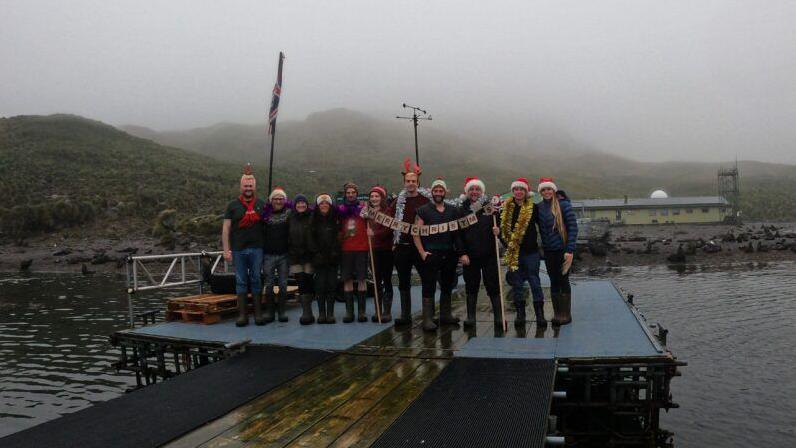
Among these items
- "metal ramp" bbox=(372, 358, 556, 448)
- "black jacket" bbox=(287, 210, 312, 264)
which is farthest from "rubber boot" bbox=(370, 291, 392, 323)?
"metal ramp" bbox=(372, 358, 556, 448)

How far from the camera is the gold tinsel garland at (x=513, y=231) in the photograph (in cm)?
916

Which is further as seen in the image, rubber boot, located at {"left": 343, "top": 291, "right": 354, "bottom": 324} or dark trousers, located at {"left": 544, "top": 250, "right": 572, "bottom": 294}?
rubber boot, located at {"left": 343, "top": 291, "right": 354, "bottom": 324}

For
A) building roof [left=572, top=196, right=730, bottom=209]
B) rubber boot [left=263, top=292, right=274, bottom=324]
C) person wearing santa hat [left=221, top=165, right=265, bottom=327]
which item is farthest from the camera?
building roof [left=572, top=196, right=730, bottom=209]

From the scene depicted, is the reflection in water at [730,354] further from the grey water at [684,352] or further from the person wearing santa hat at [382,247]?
the person wearing santa hat at [382,247]

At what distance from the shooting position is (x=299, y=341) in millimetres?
8961

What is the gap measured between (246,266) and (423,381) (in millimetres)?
4629

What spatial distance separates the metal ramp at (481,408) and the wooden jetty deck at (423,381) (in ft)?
0.06

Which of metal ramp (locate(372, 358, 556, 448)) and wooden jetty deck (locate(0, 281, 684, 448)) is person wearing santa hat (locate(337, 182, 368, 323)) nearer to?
wooden jetty deck (locate(0, 281, 684, 448))

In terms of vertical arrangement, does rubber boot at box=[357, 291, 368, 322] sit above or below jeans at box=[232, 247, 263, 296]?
below

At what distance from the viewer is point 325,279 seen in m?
10.2

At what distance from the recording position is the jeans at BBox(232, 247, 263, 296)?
10.1 metres

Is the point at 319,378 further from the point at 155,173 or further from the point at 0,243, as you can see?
the point at 155,173

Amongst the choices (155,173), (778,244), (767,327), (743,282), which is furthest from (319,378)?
(155,173)

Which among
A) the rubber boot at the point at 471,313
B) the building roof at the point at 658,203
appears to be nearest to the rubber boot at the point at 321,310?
the rubber boot at the point at 471,313
